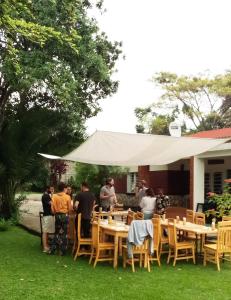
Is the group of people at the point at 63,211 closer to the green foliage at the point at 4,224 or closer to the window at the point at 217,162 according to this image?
the green foliage at the point at 4,224

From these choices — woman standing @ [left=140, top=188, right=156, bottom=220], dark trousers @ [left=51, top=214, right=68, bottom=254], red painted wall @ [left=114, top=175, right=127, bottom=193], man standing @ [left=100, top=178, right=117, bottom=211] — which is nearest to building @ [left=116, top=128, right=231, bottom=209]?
red painted wall @ [left=114, top=175, right=127, bottom=193]

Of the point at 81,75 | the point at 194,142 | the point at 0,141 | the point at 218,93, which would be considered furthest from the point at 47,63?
the point at 218,93

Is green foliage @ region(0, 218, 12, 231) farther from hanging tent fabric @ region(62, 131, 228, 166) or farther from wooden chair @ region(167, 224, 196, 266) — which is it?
wooden chair @ region(167, 224, 196, 266)

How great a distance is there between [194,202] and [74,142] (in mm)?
5279

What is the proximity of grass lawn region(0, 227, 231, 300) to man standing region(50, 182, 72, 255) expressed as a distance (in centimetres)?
35

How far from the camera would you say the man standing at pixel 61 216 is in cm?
987

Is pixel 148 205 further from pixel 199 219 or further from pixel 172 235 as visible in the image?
pixel 172 235

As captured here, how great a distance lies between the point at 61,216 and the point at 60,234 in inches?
18.5

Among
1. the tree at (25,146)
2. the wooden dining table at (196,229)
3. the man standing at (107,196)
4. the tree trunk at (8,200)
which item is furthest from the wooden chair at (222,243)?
the tree trunk at (8,200)

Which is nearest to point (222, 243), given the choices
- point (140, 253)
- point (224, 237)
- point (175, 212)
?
point (224, 237)

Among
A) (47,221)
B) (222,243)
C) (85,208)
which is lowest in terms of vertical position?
(222,243)

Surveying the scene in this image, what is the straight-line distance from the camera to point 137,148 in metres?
10.7

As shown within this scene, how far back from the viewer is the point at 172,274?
321 inches

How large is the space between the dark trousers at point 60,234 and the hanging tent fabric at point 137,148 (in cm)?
197
